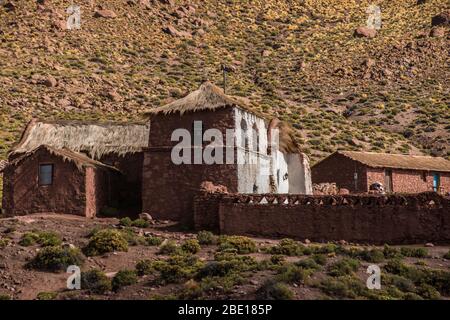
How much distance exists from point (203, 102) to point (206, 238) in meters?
8.09

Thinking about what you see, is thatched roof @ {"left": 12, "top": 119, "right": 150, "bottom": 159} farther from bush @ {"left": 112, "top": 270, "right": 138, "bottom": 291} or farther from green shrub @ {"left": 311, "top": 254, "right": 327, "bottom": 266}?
green shrub @ {"left": 311, "top": 254, "right": 327, "bottom": 266}

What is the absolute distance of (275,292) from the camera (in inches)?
736

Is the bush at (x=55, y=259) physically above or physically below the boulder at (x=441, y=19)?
below

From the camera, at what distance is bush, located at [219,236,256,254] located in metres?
25.7

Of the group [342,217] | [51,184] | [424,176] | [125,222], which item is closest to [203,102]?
[125,222]

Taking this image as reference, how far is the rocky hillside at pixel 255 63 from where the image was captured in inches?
2402

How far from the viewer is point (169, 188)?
3209 cm

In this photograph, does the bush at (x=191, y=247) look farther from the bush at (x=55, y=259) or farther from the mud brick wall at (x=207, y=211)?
the bush at (x=55, y=259)

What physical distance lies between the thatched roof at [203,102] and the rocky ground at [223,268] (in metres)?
6.48

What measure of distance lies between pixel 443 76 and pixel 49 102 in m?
40.5

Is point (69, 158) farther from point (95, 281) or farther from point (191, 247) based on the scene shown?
point (95, 281)

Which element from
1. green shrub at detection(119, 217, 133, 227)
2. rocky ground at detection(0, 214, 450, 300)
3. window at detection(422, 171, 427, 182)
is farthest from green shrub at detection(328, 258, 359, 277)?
window at detection(422, 171, 427, 182)

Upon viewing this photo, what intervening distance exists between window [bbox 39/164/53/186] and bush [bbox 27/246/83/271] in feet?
26.5

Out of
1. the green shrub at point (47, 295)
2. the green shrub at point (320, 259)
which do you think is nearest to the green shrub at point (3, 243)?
the green shrub at point (47, 295)
